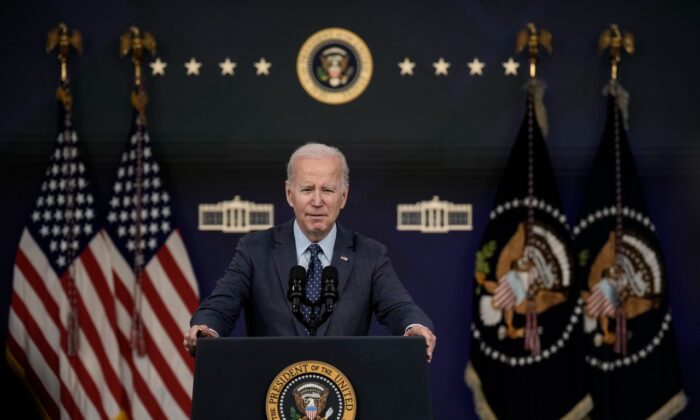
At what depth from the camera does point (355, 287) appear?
360cm

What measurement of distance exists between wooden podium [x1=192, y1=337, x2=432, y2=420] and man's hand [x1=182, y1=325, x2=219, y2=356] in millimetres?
133

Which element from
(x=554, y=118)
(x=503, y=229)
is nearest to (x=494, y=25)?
(x=554, y=118)

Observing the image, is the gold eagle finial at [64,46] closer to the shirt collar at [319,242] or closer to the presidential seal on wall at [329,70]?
the presidential seal on wall at [329,70]

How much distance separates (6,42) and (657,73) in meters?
4.06

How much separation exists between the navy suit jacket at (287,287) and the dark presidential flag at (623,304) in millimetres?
2935

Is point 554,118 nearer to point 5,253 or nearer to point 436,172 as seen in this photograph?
point 436,172

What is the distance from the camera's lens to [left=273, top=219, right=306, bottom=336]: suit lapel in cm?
350

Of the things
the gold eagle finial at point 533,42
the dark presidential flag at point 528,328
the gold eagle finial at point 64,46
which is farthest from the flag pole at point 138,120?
the gold eagle finial at point 533,42

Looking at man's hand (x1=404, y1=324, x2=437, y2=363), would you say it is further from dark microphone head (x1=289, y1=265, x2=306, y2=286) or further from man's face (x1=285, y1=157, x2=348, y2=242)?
man's face (x1=285, y1=157, x2=348, y2=242)

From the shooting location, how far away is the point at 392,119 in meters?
6.49

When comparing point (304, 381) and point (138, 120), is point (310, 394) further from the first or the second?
point (138, 120)

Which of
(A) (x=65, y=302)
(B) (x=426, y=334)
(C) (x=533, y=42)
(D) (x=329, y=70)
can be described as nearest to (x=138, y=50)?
(D) (x=329, y=70)

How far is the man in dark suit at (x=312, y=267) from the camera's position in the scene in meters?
3.52

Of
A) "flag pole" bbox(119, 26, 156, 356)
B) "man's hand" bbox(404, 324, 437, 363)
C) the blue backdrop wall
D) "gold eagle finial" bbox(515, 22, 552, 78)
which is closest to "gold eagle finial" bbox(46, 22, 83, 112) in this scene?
the blue backdrop wall
